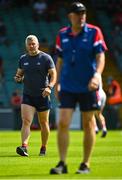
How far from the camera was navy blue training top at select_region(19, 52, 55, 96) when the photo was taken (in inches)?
691

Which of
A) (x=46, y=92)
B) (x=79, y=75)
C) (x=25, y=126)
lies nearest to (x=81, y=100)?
(x=79, y=75)

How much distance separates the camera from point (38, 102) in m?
17.7

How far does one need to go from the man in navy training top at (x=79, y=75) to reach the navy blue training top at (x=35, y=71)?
14.2 ft

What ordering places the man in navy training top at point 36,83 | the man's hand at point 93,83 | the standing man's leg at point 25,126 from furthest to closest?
the man in navy training top at point 36,83
the standing man's leg at point 25,126
the man's hand at point 93,83

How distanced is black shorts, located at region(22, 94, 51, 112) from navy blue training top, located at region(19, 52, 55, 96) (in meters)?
0.08

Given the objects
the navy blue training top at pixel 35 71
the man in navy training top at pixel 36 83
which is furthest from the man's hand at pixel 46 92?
the navy blue training top at pixel 35 71

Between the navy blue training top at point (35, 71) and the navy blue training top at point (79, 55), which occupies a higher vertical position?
the navy blue training top at point (79, 55)

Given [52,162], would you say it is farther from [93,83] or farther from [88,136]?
[93,83]

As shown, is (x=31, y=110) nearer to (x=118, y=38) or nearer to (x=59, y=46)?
(x=59, y=46)

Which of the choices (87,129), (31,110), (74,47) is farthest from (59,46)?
(31,110)

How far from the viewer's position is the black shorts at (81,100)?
13.1 meters

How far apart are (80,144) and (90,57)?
9.32m

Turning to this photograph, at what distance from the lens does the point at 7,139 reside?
80.0 ft

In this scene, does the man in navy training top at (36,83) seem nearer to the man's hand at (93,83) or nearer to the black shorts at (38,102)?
the black shorts at (38,102)
